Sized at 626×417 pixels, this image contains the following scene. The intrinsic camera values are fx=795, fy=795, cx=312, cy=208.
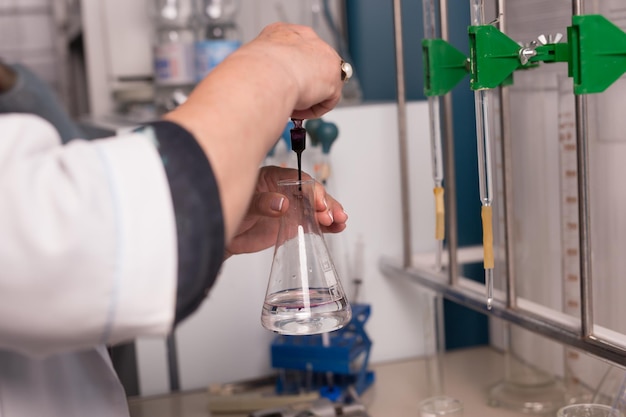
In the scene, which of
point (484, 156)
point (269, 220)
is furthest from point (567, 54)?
point (269, 220)

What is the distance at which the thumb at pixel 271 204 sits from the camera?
0.84m

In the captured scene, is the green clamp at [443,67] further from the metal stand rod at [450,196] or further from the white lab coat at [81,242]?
the white lab coat at [81,242]

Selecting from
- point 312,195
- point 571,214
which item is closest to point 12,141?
point 312,195

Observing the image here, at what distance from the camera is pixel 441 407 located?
48.1 inches

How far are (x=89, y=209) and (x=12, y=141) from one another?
0.27ft

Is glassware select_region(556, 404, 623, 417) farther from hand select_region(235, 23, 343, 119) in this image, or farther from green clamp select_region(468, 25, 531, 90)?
hand select_region(235, 23, 343, 119)

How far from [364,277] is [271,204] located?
30.0 inches

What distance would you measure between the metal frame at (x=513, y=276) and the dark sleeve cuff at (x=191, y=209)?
52 centimetres

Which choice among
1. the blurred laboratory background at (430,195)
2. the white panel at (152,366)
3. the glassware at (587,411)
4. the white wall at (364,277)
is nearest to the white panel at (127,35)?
the blurred laboratory background at (430,195)

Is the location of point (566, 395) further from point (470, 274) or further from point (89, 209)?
point (89, 209)

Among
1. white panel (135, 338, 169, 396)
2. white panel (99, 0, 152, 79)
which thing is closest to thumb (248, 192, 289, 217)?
white panel (135, 338, 169, 396)

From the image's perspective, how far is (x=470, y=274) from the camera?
167 centimetres

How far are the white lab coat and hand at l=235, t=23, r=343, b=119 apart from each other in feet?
0.50

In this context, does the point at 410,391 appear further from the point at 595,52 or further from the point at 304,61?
the point at 304,61
